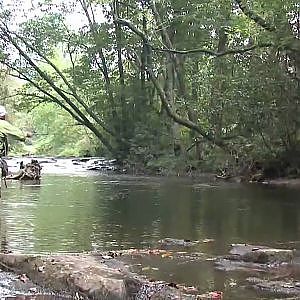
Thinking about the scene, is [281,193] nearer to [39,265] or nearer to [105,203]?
[105,203]

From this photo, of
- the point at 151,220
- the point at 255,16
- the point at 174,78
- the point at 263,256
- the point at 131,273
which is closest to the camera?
the point at 131,273

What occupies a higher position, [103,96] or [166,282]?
[103,96]

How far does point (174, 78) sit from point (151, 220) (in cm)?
2478

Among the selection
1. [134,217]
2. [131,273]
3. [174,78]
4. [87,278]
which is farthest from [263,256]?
[174,78]

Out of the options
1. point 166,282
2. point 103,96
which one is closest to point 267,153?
point 103,96

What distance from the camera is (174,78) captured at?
1529 inches

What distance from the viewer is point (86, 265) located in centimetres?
838

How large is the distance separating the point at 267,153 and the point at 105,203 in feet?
44.1

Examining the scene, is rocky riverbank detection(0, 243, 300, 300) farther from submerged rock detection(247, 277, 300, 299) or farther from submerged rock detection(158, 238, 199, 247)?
submerged rock detection(158, 238, 199, 247)

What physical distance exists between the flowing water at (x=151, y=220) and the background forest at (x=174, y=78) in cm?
587

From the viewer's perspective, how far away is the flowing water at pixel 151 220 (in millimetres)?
10609

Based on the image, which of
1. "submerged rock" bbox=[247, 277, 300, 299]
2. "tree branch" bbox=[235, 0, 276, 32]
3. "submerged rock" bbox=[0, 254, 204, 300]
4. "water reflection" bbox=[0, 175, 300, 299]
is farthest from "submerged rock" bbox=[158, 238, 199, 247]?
"tree branch" bbox=[235, 0, 276, 32]

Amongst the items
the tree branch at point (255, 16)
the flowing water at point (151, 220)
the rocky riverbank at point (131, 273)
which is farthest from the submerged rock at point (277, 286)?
the tree branch at point (255, 16)

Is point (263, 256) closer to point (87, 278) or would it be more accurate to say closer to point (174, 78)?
point (87, 278)
